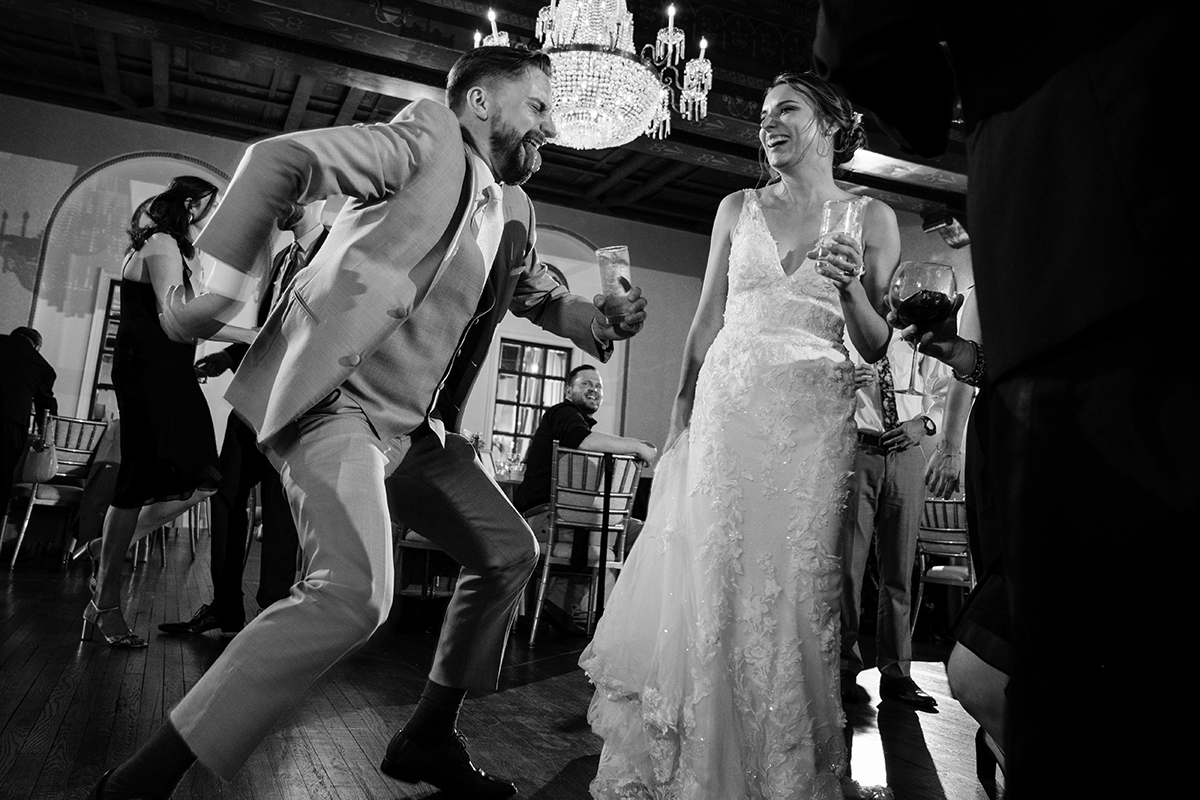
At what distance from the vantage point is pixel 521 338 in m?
11.5

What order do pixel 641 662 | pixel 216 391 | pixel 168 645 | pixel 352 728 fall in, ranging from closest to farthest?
1. pixel 641 662
2. pixel 352 728
3. pixel 168 645
4. pixel 216 391

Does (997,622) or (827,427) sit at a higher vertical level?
(827,427)

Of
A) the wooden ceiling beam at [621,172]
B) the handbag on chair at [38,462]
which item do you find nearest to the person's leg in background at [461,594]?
the handbag on chair at [38,462]

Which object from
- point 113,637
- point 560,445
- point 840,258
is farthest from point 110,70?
point 840,258

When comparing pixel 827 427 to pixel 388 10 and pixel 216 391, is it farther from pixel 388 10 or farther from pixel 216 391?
pixel 216 391

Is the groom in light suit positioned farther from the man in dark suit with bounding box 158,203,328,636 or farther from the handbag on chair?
the handbag on chair

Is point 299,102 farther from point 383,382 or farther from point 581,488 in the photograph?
point 383,382

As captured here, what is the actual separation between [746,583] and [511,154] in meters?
1.12

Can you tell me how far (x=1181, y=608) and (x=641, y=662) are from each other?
1.52 m

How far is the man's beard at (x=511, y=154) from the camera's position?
197 cm

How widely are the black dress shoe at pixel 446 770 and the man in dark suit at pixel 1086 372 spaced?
61.2 inches

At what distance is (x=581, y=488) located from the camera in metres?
4.96

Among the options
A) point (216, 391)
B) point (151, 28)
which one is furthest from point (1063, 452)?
point (216, 391)

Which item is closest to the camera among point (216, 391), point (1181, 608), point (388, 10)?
point (1181, 608)
